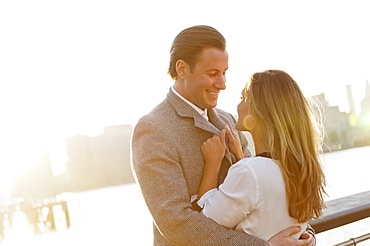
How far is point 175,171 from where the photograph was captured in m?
1.75

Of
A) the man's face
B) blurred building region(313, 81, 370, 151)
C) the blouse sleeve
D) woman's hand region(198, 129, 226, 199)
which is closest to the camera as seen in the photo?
the blouse sleeve

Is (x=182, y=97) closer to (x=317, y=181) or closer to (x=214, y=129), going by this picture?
(x=214, y=129)

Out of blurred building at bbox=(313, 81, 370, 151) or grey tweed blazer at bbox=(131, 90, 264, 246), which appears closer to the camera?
grey tweed blazer at bbox=(131, 90, 264, 246)

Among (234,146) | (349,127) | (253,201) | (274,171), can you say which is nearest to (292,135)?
(274,171)

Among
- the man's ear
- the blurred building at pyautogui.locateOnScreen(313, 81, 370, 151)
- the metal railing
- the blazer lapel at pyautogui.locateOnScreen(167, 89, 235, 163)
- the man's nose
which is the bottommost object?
the blurred building at pyautogui.locateOnScreen(313, 81, 370, 151)

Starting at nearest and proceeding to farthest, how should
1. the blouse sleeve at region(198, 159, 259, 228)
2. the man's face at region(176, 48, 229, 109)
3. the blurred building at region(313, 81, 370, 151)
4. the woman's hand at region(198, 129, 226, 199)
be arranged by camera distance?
the blouse sleeve at region(198, 159, 259, 228) → the woman's hand at region(198, 129, 226, 199) → the man's face at region(176, 48, 229, 109) → the blurred building at region(313, 81, 370, 151)

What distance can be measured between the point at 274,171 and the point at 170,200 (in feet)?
1.11

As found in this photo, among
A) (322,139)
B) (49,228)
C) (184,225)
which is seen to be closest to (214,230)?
(184,225)

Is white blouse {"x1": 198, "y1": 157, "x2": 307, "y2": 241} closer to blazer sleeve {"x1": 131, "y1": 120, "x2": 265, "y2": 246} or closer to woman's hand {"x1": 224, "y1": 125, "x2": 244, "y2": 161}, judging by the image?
blazer sleeve {"x1": 131, "y1": 120, "x2": 265, "y2": 246}

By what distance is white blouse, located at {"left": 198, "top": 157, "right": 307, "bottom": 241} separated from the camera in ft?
5.16

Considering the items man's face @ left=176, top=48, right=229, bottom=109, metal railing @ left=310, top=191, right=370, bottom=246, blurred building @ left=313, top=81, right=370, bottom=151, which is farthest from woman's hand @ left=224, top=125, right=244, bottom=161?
blurred building @ left=313, top=81, right=370, bottom=151

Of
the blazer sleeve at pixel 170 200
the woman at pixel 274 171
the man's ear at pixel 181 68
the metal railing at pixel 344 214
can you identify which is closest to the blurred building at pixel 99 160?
the metal railing at pixel 344 214

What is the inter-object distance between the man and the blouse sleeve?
0.10 feet

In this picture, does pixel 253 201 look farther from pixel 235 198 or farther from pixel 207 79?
pixel 207 79
